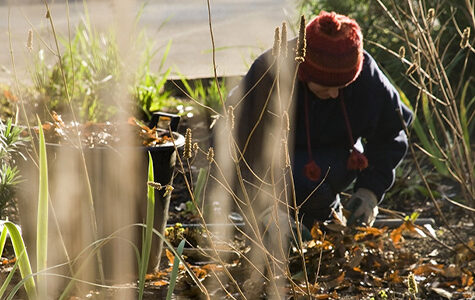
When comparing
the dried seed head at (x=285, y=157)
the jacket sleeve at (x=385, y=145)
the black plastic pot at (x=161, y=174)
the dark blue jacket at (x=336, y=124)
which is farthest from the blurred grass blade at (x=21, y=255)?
the jacket sleeve at (x=385, y=145)

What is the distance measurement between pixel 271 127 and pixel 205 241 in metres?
0.55

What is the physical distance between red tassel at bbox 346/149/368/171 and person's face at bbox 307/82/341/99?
254 millimetres

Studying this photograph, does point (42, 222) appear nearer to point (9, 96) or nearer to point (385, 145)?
point (385, 145)

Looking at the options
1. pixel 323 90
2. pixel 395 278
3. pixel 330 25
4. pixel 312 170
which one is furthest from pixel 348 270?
pixel 330 25

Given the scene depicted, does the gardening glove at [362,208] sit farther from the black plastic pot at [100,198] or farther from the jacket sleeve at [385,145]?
the black plastic pot at [100,198]

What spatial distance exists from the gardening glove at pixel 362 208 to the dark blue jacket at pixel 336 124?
0.04 metres

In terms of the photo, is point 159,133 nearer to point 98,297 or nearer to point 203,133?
point 98,297

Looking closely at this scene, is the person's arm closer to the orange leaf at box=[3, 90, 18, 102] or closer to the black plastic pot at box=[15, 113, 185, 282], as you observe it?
the black plastic pot at box=[15, 113, 185, 282]

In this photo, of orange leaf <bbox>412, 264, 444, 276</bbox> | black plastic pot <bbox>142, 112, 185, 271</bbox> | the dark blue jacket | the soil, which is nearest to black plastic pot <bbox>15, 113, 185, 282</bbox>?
black plastic pot <bbox>142, 112, 185, 271</bbox>

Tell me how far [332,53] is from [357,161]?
495 millimetres

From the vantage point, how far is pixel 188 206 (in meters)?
4.06

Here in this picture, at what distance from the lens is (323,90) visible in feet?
10.9

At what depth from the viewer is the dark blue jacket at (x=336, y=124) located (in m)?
3.43

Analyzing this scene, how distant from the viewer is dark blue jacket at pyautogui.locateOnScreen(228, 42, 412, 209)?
3428 mm
